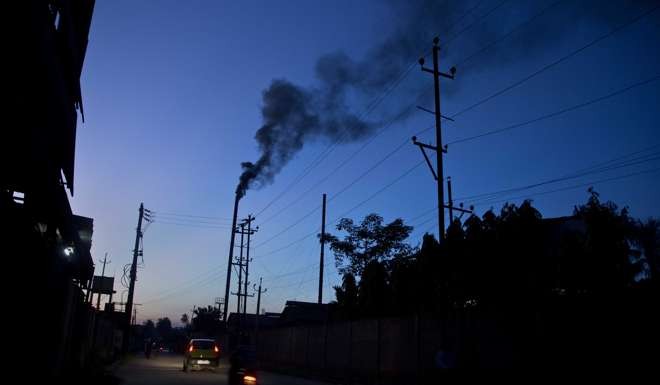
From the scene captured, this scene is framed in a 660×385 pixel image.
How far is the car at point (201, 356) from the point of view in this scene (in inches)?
1192

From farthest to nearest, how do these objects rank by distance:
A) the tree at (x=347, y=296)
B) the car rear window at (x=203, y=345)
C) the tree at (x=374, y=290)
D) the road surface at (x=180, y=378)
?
the tree at (x=347, y=296) < the tree at (x=374, y=290) < the car rear window at (x=203, y=345) < the road surface at (x=180, y=378)

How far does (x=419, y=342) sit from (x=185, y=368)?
16.5m

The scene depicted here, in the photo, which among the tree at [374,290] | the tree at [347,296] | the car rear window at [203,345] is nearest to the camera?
the car rear window at [203,345]

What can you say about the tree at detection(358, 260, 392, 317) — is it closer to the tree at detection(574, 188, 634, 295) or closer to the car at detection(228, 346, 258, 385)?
the tree at detection(574, 188, 634, 295)

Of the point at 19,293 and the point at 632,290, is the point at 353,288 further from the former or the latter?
the point at 19,293

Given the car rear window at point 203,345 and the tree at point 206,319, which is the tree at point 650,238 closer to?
the car rear window at point 203,345

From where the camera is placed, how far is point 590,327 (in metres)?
13.8

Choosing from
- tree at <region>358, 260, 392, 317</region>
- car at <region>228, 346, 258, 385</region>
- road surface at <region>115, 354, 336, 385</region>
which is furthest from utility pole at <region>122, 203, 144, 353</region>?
car at <region>228, 346, 258, 385</region>

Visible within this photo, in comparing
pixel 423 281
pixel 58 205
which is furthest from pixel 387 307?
pixel 58 205

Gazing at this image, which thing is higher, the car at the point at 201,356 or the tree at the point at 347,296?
the tree at the point at 347,296

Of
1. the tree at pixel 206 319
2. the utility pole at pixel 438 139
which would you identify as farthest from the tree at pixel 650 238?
the tree at pixel 206 319

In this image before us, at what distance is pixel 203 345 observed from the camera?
102 feet

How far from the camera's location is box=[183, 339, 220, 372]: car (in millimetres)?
30281

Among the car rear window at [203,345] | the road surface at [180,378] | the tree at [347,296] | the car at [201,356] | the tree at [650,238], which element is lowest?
the road surface at [180,378]
